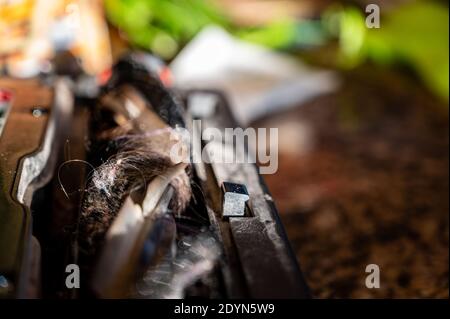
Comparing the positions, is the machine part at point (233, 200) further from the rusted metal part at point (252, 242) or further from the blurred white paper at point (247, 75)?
the blurred white paper at point (247, 75)

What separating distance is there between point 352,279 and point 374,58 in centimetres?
123

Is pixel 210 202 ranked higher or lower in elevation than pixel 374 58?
lower

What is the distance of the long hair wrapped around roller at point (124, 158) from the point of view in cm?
75

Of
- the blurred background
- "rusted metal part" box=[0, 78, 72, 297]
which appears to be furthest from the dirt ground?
"rusted metal part" box=[0, 78, 72, 297]

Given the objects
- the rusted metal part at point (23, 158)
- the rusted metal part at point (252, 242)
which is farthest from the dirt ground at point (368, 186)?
the rusted metal part at point (23, 158)

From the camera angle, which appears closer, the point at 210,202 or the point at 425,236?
the point at 210,202

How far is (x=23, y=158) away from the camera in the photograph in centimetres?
84

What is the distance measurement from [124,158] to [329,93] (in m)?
1.24

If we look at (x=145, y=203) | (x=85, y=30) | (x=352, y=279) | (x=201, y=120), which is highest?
(x=85, y=30)

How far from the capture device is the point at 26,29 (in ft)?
4.09

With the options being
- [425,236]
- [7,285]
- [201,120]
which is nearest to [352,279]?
[425,236]

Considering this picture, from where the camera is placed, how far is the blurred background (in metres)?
1.23

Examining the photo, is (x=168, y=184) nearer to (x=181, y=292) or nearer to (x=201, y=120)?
(x=181, y=292)

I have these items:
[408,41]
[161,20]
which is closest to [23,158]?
[161,20]
